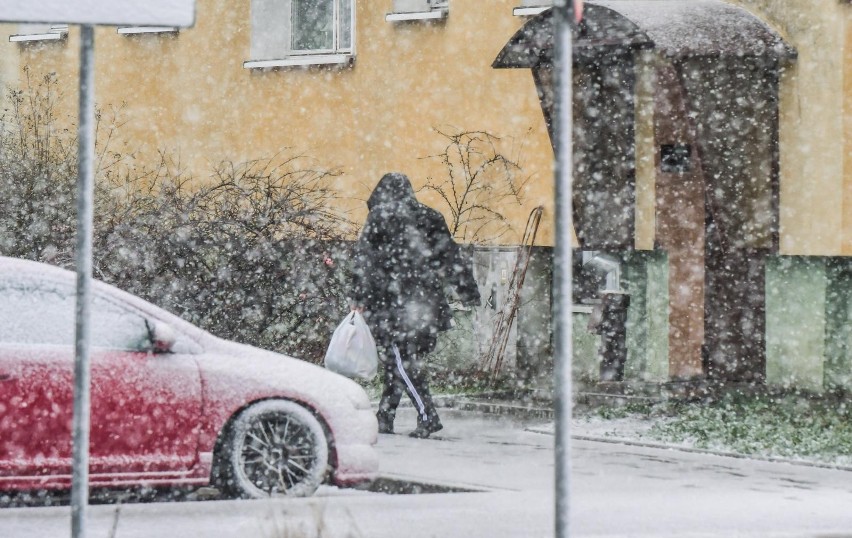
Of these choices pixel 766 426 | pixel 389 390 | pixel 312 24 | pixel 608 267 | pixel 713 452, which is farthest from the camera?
pixel 312 24

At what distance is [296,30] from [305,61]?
2.54 ft

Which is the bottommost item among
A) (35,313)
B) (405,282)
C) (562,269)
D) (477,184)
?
(35,313)

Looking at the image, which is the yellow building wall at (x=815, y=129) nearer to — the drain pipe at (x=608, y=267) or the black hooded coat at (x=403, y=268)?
the drain pipe at (x=608, y=267)

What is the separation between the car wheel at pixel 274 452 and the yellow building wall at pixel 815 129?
6.62 meters

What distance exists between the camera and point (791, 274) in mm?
15000

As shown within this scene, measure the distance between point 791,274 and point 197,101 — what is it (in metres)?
7.71

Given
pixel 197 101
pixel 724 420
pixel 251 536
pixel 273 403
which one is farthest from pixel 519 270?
pixel 251 536

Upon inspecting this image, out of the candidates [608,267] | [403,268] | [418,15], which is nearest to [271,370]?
[403,268]

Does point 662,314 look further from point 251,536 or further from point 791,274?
point 251,536

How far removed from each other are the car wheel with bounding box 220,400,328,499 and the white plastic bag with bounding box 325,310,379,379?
246 centimetres

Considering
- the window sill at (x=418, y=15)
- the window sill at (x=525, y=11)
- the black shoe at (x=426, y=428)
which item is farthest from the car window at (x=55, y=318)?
the window sill at (x=418, y=15)

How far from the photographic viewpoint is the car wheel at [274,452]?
9.05 metres

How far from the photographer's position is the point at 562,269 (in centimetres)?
492

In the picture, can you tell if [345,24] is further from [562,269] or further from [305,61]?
[562,269]
